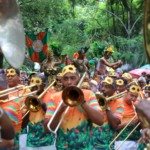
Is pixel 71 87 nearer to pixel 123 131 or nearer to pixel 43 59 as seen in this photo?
pixel 123 131

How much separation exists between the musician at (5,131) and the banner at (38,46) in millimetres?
8644

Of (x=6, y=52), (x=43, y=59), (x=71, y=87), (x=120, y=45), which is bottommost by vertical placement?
(x=120, y=45)

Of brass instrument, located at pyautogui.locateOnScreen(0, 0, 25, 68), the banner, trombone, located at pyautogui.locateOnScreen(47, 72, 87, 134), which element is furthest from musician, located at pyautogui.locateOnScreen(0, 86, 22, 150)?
the banner

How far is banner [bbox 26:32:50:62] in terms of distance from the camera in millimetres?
13077

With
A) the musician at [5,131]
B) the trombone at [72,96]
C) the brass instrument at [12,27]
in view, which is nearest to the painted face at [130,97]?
the trombone at [72,96]

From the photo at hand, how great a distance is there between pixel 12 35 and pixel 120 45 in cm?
1758

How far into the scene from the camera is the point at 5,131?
13.3 ft

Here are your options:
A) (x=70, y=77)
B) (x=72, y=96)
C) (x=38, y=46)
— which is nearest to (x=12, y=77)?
(x=70, y=77)

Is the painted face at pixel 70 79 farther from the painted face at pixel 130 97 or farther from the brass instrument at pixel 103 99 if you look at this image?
the painted face at pixel 130 97

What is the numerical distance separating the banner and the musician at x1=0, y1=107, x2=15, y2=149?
8644 mm

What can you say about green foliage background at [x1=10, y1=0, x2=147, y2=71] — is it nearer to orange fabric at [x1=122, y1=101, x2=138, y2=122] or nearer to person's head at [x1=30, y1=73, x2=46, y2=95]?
person's head at [x1=30, y1=73, x2=46, y2=95]

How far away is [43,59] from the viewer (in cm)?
1283

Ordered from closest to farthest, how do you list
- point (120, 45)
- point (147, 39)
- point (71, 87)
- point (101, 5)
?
point (147, 39)
point (71, 87)
point (120, 45)
point (101, 5)

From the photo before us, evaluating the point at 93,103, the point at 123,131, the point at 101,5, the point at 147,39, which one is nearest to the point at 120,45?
the point at 101,5
